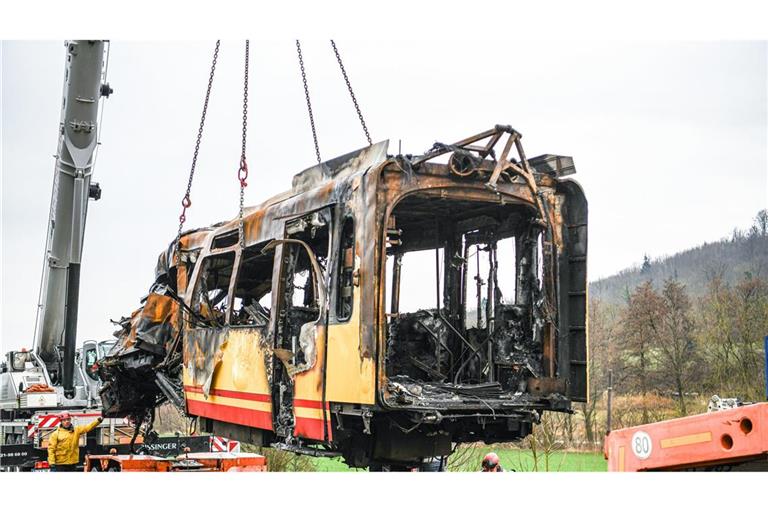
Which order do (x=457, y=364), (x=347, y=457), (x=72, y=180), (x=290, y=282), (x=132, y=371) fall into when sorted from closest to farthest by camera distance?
(x=347, y=457) → (x=290, y=282) → (x=457, y=364) → (x=132, y=371) → (x=72, y=180)

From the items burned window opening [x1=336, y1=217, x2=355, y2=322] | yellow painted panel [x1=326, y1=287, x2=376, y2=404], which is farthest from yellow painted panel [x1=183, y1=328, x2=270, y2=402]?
burned window opening [x1=336, y1=217, x2=355, y2=322]

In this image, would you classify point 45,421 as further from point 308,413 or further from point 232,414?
point 308,413

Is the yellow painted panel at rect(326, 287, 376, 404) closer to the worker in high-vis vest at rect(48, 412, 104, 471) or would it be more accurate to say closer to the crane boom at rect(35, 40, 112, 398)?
the worker in high-vis vest at rect(48, 412, 104, 471)

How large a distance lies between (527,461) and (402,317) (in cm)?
977

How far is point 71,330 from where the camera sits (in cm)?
1717

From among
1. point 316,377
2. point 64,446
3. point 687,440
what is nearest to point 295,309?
point 316,377

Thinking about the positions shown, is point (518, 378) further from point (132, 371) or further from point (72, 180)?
point (72, 180)

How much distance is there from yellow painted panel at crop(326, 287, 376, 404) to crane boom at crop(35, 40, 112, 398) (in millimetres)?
9514

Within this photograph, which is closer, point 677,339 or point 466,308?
point 466,308

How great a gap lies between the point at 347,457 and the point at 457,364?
1.79 meters

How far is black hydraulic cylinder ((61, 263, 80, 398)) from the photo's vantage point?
16719 millimetres

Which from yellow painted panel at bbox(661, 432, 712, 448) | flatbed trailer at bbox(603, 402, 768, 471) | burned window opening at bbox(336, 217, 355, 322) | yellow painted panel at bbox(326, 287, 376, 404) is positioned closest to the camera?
flatbed trailer at bbox(603, 402, 768, 471)


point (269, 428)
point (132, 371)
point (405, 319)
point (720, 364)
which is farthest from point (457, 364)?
point (720, 364)

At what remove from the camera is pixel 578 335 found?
8914mm
